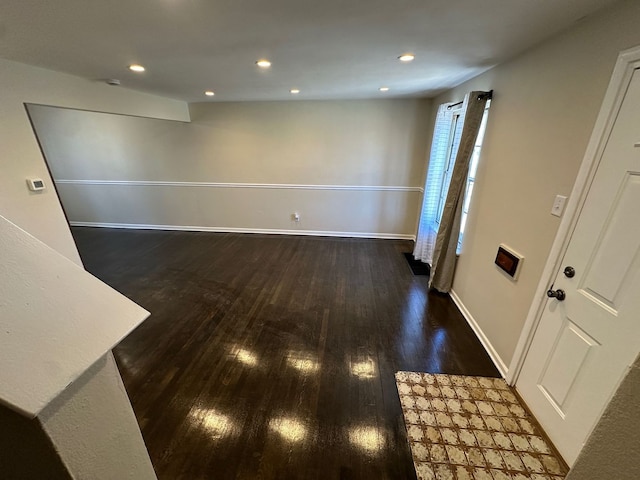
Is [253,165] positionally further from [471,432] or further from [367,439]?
[471,432]

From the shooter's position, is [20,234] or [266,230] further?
[266,230]

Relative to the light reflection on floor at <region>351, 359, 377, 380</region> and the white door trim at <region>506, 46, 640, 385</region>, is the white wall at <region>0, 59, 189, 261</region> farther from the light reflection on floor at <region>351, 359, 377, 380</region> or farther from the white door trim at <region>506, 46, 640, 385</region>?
the white door trim at <region>506, 46, 640, 385</region>

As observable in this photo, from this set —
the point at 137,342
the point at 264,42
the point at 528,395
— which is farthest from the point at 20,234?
the point at 528,395

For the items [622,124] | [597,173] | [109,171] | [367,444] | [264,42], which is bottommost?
[367,444]

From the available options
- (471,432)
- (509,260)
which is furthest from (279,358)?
(509,260)

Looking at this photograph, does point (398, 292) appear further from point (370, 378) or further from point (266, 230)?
point (266, 230)

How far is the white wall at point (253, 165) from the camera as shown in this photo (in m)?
4.18

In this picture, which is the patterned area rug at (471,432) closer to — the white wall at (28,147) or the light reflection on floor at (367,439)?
the light reflection on floor at (367,439)

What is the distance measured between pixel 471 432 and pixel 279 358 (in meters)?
→ 1.36

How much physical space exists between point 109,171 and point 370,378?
5.53m

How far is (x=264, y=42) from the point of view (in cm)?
166

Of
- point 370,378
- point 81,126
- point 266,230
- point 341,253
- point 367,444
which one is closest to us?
point 367,444

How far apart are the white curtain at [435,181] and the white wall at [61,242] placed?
345cm

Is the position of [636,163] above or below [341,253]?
above
